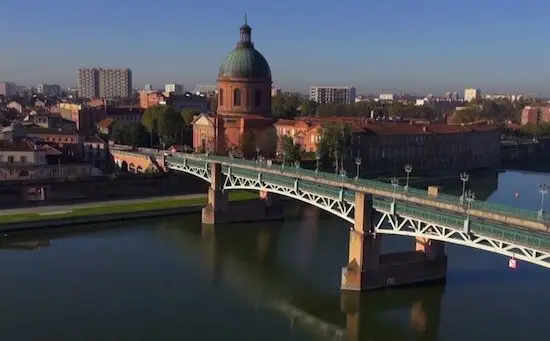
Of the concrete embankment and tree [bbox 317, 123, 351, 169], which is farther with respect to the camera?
tree [bbox 317, 123, 351, 169]

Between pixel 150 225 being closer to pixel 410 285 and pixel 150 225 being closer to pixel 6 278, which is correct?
pixel 6 278

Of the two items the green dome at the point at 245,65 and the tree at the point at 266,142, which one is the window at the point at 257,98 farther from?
the tree at the point at 266,142

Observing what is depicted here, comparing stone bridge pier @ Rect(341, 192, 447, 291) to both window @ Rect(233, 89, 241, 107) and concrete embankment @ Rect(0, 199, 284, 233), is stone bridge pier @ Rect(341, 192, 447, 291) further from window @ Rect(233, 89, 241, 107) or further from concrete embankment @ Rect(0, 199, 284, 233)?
window @ Rect(233, 89, 241, 107)

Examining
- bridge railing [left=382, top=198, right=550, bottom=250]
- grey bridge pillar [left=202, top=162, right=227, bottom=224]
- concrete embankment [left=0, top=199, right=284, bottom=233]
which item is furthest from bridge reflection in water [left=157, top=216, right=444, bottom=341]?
concrete embankment [left=0, top=199, right=284, bottom=233]

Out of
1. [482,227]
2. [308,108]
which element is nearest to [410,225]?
[482,227]

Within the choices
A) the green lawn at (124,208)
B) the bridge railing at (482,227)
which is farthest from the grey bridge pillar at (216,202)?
the bridge railing at (482,227)

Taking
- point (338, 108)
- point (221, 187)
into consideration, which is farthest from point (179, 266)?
point (338, 108)
